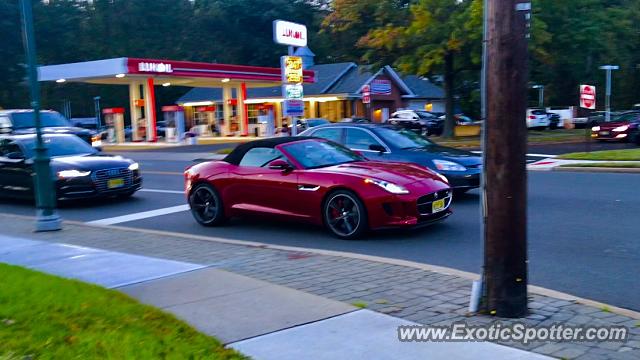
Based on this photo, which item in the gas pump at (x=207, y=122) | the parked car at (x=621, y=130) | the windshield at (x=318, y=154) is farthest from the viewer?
the gas pump at (x=207, y=122)

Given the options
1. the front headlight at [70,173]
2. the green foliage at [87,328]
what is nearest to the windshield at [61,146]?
the front headlight at [70,173]

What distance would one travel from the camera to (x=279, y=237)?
9961 millimetres

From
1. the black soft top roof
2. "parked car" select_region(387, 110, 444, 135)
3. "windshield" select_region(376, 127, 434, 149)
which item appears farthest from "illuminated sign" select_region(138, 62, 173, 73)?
the black soft top roof

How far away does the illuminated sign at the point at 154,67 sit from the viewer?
4050 cm

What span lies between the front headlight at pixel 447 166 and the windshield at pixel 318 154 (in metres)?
1.98

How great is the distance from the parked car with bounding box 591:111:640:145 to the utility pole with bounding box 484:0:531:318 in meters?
26.5

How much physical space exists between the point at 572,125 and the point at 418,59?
60.0 ft

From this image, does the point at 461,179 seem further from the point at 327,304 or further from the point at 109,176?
the point at 109,176

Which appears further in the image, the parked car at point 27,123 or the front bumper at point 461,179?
the parked car at point 27,123

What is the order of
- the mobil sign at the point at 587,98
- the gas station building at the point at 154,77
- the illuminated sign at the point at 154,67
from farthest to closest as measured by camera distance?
the gas station building at the point at 154,77, the illuminated sign at the point at 154,67, the mobil sign at the point at 587,98

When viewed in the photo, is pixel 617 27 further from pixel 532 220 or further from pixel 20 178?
pixel 20 178

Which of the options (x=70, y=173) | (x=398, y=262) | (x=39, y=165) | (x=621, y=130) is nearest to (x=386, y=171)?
(x=398, y=262)

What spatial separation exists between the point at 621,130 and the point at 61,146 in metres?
Result: 24.2

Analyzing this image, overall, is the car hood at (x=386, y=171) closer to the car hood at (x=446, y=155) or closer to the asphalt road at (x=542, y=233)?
the asphalt road at (x=542, y=233)
